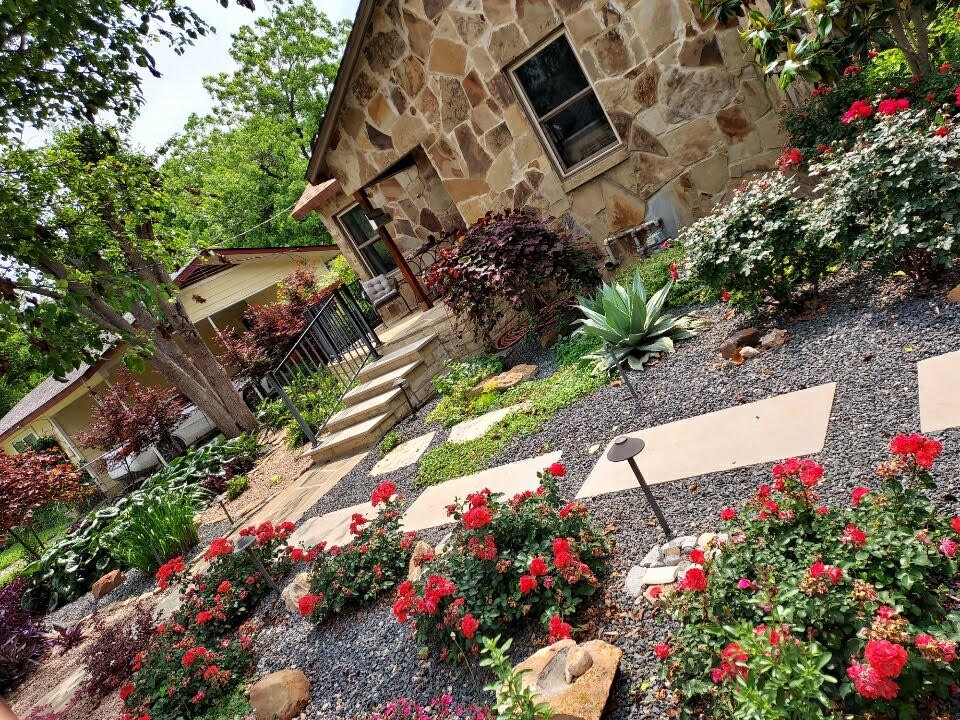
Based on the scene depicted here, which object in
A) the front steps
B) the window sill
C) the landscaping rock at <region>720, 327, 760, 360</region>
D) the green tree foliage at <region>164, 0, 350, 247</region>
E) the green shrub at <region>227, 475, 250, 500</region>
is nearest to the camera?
the landscaping rock at <region>720, 327, 760, 360</region>

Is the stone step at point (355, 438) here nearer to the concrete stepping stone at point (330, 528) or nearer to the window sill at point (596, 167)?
the concrete stepping stone at point (330, 528)

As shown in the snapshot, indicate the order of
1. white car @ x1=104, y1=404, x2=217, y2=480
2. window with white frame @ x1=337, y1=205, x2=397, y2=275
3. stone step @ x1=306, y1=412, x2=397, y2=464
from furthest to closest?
1. white car @ x1=104, y1=404, x2=217, y2=480
2. window with white frame @ x1=337, y1=205, x2=397, y2=275
3. stone step @ x1=306, y1=412, x2=397, y2=464

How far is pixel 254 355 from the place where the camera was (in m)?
11.7

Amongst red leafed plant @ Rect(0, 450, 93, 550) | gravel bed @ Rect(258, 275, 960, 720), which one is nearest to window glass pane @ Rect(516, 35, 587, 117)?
gravel bed @ Rect(258, 275, 960, 720)

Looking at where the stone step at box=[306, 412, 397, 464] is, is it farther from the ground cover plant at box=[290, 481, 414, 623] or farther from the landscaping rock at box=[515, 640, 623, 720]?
the landscaping rock at box=[515, 640, 623, 720]

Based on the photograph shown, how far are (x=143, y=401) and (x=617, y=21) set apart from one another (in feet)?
35.1

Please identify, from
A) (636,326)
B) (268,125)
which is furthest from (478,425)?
(268,125)

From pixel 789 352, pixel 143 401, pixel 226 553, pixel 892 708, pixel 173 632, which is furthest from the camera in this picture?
pixel 143 401

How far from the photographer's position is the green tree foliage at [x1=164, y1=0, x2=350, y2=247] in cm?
2433

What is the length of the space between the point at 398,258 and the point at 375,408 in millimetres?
2783

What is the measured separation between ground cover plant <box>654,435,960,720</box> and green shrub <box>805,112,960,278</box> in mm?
1627

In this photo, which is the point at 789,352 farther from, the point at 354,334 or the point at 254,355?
the point at 254,355

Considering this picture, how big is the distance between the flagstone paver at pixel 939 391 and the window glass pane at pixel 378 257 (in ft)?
28.8

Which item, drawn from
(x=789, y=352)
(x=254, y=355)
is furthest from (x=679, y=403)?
(x=254, y=355)
